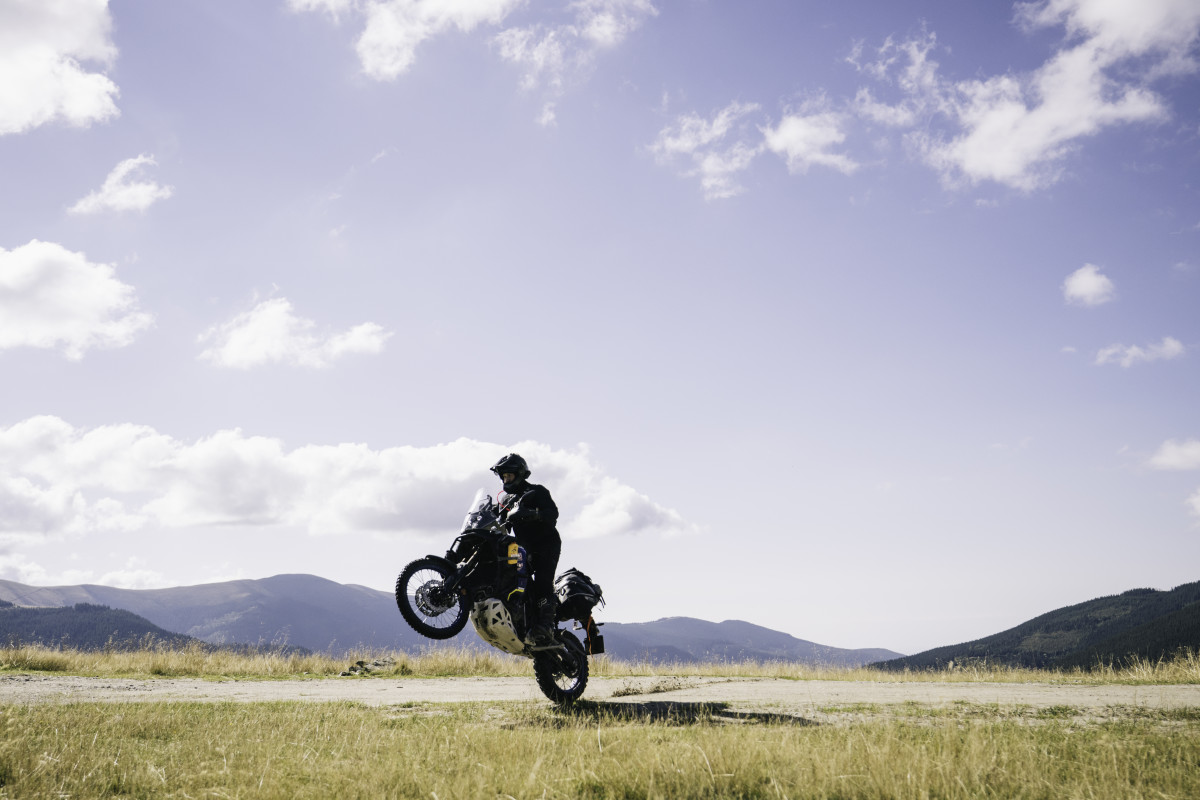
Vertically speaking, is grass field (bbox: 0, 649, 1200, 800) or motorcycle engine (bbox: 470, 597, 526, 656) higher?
motorcycle engine (bbox: 470, 597, 526, 656)

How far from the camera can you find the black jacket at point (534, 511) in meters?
9.59

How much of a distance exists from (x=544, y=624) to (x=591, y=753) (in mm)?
3559

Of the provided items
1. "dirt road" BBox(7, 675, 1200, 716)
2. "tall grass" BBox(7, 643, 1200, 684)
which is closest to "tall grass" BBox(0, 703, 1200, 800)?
"dirt road" BBox(7, 675, 1200, 716)

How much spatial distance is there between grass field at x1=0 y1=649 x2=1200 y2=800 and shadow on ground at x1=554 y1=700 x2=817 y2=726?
6cm

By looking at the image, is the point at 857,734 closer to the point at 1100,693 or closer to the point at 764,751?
the point at 764,751

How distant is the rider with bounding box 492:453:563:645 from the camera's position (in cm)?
943

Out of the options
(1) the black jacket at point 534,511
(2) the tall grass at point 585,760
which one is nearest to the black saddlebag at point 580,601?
(1) the black jacket at point 534,511

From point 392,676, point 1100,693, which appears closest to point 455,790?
point 1100,693

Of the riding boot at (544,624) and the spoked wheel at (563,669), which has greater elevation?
the riding boot at (544,624)

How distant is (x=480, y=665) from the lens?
760 inches

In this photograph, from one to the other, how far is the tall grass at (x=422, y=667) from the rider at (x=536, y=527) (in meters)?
8.04

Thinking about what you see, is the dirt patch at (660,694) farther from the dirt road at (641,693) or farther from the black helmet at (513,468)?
the black helmet at (513,468)

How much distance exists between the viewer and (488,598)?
9.06m

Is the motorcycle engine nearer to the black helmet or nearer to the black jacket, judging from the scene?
the black jacket
